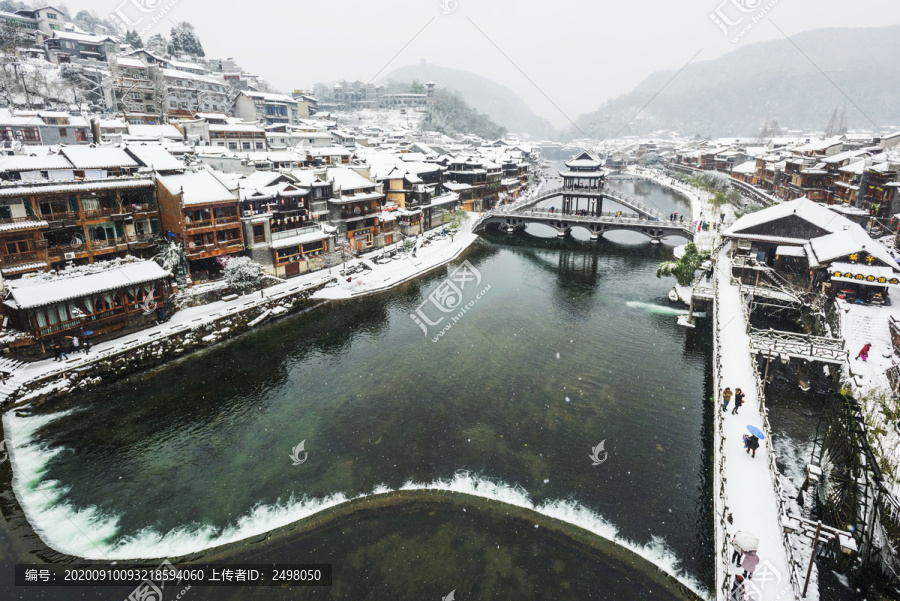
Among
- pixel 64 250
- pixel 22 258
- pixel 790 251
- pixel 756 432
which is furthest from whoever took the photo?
pixel 790 251

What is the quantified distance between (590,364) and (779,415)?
32.8 feet

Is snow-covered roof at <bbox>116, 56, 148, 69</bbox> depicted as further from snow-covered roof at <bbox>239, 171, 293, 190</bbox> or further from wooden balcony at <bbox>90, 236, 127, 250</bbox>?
wooden balcony at <bbox>90, 236, 127, 250</bbox>

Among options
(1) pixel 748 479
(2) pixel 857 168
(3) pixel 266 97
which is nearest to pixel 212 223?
(1) pixel 748 479

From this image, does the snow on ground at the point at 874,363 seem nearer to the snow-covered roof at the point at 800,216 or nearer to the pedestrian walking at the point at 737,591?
the pedestrian walking at the point at 737,591

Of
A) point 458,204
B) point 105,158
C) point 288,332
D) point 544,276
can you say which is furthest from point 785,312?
point 105,158

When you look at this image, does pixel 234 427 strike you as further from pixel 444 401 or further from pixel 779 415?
pixel 779 415

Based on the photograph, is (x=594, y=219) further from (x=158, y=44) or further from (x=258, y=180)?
(x=158, y=44)

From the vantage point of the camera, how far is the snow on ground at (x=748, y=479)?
1270cm

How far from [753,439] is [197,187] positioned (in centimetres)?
4005

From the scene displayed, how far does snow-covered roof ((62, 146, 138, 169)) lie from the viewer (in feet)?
107

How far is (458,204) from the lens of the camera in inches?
2803

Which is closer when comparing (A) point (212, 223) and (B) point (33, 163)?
(B) point (33, 163)

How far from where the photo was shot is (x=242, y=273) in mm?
34250

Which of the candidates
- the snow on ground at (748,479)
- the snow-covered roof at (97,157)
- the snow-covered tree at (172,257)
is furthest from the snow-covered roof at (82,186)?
the snow on ground at (748,479)
